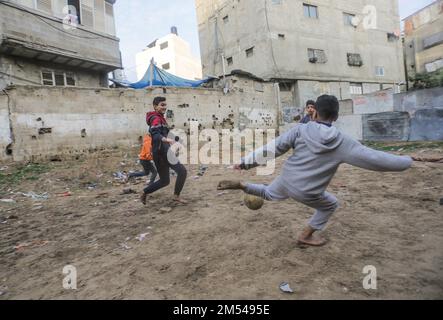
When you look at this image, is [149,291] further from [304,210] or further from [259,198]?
[304,210]

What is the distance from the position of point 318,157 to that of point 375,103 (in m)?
11.1

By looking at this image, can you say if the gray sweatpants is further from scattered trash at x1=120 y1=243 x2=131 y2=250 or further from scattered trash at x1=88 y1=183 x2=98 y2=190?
scattered trash at x1=88 y1=183 x2=98 y2=190

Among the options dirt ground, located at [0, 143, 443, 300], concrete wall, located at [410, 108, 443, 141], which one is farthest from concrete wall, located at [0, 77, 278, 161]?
concrete wall, located at [410, 108, 443, 141]

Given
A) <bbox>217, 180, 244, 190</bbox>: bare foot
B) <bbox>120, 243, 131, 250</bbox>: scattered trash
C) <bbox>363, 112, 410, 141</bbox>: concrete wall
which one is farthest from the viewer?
<bbox>363, 112, 410, 141</bbox>: concrete wall

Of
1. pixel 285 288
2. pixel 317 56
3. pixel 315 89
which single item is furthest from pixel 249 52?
pixel 285 288

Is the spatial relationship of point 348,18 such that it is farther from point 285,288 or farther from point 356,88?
point 285,288

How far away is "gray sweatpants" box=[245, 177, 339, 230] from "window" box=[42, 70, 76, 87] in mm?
12461

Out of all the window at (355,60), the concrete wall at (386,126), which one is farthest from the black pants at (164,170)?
the window at (355,60)

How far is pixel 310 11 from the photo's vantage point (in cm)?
2028

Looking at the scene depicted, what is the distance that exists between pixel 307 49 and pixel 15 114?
17.5m

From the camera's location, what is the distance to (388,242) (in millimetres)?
2641

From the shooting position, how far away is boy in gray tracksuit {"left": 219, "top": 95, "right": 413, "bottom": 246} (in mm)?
2141

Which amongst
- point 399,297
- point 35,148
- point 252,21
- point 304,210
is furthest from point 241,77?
point 399,297
